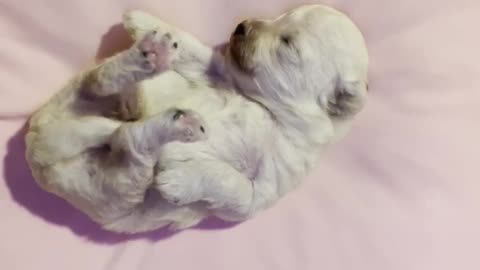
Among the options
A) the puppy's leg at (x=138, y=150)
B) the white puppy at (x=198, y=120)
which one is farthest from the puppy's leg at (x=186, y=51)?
the puppy's leg at (x=138, y=150)

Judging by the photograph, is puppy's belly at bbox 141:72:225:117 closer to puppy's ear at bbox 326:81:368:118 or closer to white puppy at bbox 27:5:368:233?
white puppy at bbox 27:5:368:233

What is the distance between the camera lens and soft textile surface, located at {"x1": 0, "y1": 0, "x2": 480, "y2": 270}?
5.27ft

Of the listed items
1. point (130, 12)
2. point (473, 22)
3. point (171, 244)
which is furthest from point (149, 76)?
point (473, 22)

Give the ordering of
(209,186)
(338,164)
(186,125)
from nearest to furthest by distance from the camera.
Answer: (186,125) < (209,186) < (338,164)

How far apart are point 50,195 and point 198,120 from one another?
0.45 meters

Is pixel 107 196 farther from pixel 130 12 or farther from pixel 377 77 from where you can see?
pixel 377 77

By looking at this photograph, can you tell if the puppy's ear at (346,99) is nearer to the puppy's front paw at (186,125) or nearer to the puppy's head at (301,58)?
the puppy's head at (301,58)

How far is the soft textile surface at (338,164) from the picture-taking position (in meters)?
1.61

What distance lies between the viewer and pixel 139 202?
1.45 metres

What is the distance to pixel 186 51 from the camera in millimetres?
1573

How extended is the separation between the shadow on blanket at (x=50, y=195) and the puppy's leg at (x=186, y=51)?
91 mm

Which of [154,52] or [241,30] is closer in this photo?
[154,52]

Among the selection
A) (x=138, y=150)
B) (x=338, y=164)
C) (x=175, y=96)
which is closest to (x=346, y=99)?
(x=338, y=164)

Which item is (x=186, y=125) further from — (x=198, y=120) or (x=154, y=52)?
(x=154, y=52)
